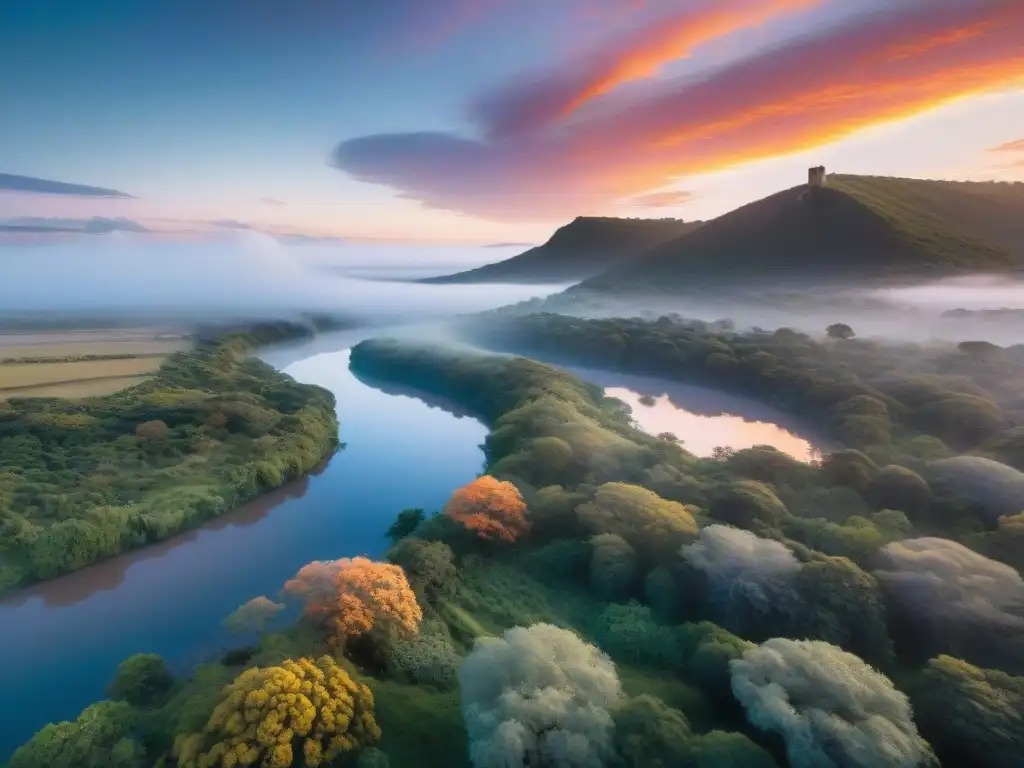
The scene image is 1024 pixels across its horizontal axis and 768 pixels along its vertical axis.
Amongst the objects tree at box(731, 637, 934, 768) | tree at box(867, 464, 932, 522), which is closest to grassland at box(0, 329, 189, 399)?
tree at box(731, 637, 934, 768)

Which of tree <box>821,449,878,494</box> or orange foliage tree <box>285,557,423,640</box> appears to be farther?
tree <box>821,449,878,494</box>

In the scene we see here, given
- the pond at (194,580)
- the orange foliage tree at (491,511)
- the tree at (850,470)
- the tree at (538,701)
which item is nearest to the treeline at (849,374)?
the tree at (850,470)

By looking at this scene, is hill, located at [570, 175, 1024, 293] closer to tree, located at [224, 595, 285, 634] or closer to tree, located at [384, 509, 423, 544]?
tree, located at [384, 509, 423, 544]

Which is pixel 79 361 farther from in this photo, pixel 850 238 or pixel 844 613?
pixel 850 238

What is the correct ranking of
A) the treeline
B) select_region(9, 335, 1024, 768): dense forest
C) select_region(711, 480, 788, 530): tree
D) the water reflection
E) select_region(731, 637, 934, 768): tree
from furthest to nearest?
the treeline → select_region(711, 480, 788, 530): tree → the water reflection → select_region(9, 335, 1024, 768): dense forest → select_region(731, 637, 934, 768): tree

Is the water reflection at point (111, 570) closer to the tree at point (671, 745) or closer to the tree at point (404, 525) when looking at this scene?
the tree at point (404, 525)

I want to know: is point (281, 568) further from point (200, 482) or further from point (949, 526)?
point (949, 526)

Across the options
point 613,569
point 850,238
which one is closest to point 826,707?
point 613,569
